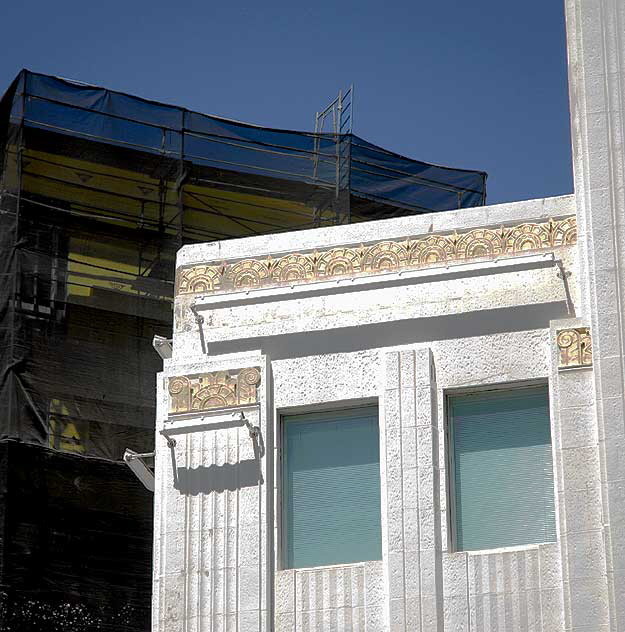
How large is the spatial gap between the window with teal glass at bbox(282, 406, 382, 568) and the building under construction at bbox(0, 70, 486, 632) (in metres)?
7.01

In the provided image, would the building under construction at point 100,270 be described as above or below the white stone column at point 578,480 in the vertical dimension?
above

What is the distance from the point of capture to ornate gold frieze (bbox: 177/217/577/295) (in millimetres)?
21797

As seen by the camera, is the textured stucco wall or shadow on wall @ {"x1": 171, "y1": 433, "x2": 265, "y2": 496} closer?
the textured stucco wall

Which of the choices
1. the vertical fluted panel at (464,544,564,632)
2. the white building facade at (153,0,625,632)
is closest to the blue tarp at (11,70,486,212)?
the white building facade at (153,0,625,632)

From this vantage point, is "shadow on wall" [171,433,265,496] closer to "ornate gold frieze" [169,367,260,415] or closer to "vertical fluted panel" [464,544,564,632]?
"ornate gold frieze" [169,367,260,415]

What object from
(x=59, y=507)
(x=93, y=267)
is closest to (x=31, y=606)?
(x=59, y=507)

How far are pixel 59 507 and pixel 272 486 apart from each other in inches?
295

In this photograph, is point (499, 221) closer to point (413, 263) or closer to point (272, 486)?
point (413, 263)

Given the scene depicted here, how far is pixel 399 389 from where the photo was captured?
21.6 meters

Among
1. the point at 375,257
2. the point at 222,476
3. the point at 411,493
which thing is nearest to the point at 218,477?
the point at 222,476

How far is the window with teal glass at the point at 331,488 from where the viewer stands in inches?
841

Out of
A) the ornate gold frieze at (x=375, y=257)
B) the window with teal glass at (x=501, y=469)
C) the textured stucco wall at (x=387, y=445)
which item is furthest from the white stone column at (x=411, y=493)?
the ornate gold frieze at (x=375, y=257)

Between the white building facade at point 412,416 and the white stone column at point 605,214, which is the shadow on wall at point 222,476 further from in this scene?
the white stone column at point 605,214

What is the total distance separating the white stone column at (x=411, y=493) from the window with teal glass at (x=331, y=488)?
0.34m
